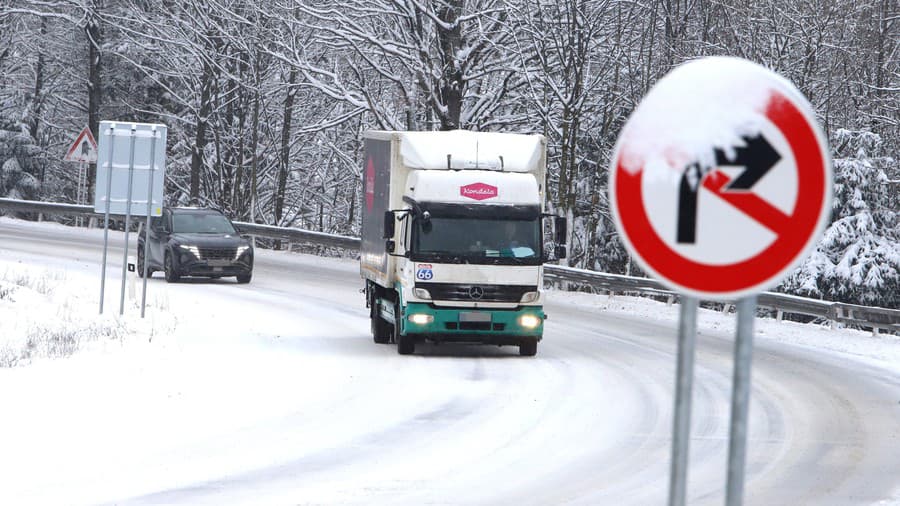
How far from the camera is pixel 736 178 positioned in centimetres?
367

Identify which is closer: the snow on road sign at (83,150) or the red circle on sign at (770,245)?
the red circle on sign at (770,245)

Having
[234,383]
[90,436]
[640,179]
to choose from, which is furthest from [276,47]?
[640,179]

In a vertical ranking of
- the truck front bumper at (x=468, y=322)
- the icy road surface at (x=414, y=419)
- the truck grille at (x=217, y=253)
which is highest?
the truck grille at (x=217, y=253)

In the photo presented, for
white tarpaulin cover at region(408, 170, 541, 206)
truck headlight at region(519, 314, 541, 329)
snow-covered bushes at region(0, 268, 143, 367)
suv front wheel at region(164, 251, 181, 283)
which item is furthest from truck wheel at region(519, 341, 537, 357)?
suv front wheel at region(164, 251, 181, 283)

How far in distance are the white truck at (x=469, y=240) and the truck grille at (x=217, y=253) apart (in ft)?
40.4

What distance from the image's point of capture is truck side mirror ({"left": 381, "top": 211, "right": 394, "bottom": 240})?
1869cm

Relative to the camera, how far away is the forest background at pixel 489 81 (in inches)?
1344

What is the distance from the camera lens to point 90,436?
11.7 m

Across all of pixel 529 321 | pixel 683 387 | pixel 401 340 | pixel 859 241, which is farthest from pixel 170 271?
pixel 683 387

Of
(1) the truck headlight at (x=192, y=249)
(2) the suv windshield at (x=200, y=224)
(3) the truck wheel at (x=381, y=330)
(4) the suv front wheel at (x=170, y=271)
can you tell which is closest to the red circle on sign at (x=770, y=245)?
(3) the truck wheel at (x=381, y=330)

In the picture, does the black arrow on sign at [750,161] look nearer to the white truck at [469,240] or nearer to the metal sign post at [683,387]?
the metal sign post at [683,387]

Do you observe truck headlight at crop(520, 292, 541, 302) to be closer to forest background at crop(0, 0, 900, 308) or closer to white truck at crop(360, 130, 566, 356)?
white truck at crop(360, 130, 566, 356)

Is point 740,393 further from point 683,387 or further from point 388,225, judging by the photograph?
point 388,225

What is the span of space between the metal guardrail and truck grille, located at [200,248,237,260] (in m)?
7.42
